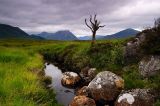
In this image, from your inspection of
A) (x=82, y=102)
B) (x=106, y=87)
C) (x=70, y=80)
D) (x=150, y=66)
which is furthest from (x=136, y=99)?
(x=70, y=80)

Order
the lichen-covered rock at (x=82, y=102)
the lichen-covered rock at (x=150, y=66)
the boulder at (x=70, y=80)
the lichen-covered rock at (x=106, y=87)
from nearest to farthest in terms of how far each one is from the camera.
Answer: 1. the lichen-covered rock at (x=82, y=102)
2. the lichen-covered rock at (x=106, y=87)
3. the lichen-covered rock at (x=150, y=66)
4. the boulder at (x=70, y=80)

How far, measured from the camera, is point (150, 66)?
916 inches

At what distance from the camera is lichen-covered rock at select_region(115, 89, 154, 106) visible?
17180 millimetres

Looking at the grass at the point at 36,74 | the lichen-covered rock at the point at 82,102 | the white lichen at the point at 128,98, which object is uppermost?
the grass at the point at 36,74

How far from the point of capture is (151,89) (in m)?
18.8

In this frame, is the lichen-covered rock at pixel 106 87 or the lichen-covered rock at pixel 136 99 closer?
the lichen-covered rock at pixel 136 99

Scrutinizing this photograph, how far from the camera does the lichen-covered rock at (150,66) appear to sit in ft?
74.3

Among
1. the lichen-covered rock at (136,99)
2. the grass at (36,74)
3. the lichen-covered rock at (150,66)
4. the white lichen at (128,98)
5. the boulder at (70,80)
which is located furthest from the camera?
the boulder at (70,80)

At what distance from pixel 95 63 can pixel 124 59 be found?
5.46 meters

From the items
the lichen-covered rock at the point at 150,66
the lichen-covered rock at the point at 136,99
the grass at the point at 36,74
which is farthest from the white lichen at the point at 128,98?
the lichen-covered rock at the point at 150,66

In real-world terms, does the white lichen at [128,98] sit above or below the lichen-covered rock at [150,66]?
below

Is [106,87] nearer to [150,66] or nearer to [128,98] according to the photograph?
[128,98]

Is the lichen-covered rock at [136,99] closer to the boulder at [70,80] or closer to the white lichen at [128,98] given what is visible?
the white lichen at [128,98]

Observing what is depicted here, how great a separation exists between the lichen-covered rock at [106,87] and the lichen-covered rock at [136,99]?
163cm
